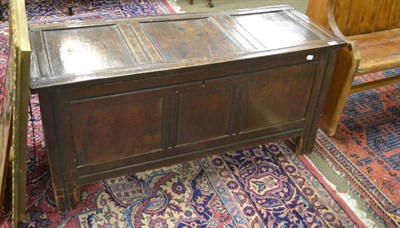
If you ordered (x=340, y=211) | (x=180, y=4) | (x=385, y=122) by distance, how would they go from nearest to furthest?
(x=340, y=211) → (x=385, y=122) → (x=180, y=4)

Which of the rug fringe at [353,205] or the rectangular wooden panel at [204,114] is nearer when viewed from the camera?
the rectangular wooden panel at [204,114]

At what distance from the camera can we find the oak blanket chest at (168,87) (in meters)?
1.94

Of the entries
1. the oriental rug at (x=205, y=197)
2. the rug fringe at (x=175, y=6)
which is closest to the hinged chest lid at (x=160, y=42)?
the oriental rug at (x=205, y=197)

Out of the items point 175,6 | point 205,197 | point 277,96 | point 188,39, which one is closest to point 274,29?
point 277,96

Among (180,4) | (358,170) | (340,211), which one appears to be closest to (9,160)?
(340,211)

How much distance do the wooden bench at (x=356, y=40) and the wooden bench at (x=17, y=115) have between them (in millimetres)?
1780

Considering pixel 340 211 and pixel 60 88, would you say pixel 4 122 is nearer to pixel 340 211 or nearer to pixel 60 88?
pixel 60 88

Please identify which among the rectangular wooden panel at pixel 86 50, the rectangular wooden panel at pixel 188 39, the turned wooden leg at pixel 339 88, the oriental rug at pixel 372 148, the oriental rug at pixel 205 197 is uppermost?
the rectangular wooden panel at pixel 188 39

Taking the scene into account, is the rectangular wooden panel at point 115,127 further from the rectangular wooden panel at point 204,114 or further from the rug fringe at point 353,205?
the rug fringe at point 353,205

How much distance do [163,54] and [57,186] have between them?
32.3 inches

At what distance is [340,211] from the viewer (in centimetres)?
235

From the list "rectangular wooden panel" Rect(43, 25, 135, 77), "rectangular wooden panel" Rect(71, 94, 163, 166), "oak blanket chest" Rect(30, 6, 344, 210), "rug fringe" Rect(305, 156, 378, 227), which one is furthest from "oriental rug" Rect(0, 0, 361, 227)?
"rectangular wooden panel" Rect(43, 25, 135, 77)

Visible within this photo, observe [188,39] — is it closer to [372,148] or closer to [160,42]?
[160,42]

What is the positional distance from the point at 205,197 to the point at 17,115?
1084mm
